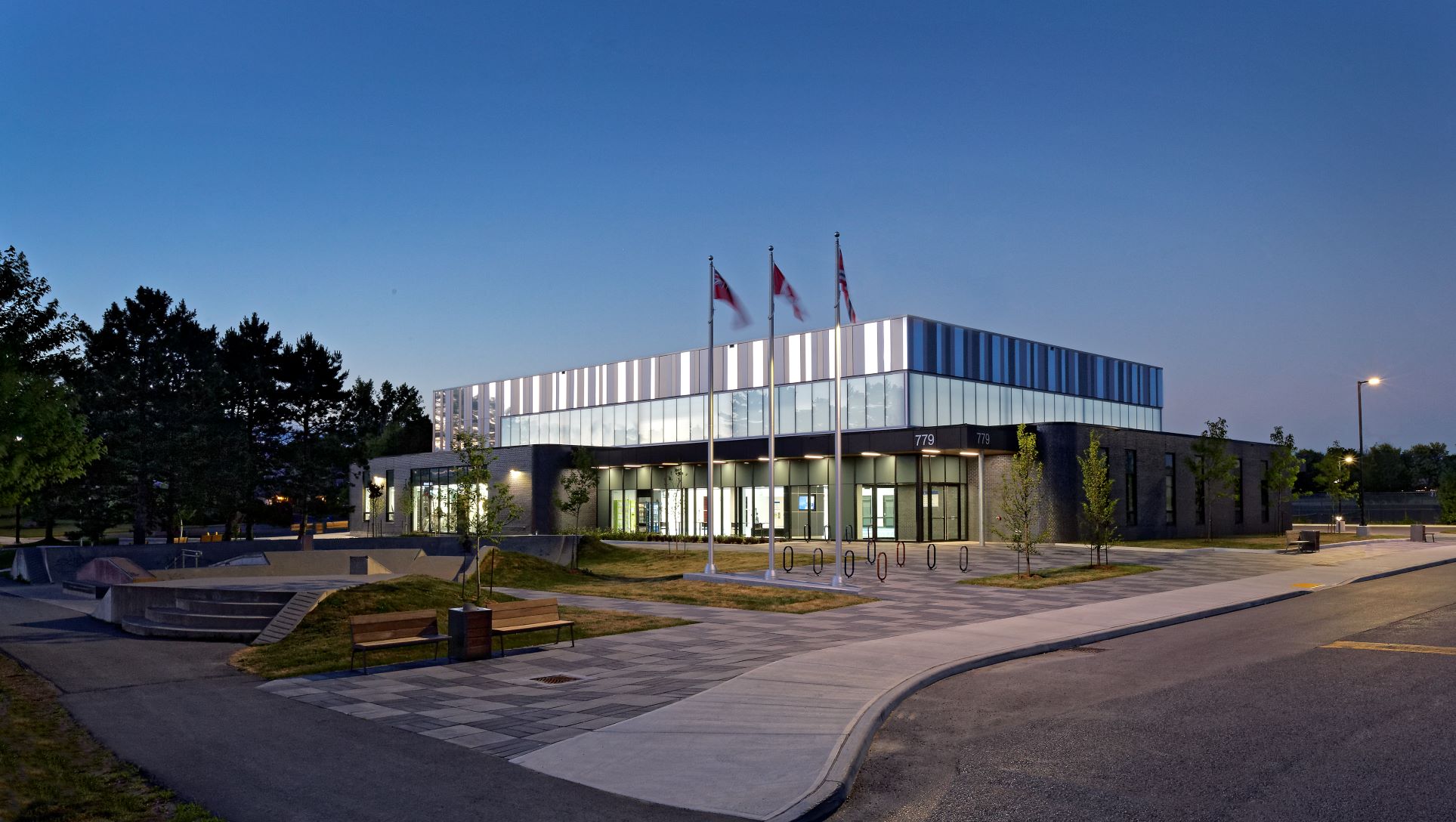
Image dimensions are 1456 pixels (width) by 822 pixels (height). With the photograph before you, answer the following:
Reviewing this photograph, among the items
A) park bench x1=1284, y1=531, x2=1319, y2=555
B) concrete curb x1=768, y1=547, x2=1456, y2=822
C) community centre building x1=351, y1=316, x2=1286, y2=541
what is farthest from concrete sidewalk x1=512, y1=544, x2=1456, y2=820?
community centre building x1=351, y1=316, x2=1286, y2=541

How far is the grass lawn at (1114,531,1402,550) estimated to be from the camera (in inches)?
1783

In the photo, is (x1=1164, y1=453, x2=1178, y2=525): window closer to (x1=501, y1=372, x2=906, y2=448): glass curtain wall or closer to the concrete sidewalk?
(x1=501, y1=372, x2=906, y2=448): glass curtain wall

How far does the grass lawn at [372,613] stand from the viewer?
15602mm

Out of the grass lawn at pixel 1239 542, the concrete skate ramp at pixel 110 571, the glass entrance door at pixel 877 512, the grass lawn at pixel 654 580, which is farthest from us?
the glass entrance door at pixel 877 512

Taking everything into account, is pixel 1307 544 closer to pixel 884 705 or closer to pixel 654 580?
pixel 654 580

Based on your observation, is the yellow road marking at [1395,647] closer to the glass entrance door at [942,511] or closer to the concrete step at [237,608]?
the concrete step at [237,608]

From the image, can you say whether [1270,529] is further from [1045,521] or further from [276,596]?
[276,596]

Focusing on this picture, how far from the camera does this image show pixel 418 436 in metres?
120

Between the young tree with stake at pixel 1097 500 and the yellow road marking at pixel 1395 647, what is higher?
the young tree with stake at pixel 1097 500

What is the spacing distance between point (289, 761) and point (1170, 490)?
5492 cm

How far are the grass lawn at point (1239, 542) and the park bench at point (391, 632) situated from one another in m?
37.7

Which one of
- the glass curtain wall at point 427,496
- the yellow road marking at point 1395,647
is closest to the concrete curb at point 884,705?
the yellow road marking at point 1395,647

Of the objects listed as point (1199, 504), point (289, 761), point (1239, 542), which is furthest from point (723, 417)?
point (289, 761)

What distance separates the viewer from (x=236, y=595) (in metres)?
20.5
